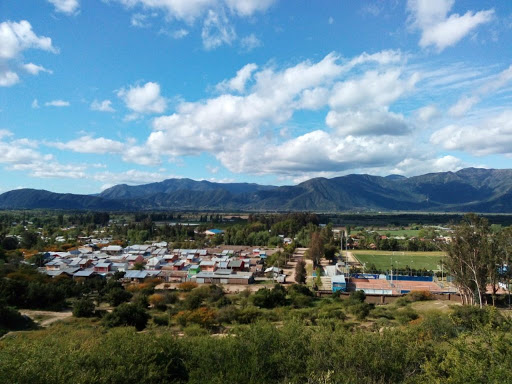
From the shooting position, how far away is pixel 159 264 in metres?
36.2

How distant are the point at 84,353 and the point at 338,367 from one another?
590cm

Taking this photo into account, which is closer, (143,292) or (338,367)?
(338,367)

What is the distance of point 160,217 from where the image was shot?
104 metres

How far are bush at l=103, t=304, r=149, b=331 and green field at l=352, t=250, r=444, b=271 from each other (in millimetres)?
28369

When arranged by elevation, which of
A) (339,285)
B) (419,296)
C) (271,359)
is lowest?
(339,285)

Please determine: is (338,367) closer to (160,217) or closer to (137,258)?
(137,258)

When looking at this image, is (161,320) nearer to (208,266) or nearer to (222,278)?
(222,278)

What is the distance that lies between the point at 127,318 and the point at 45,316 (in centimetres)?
624

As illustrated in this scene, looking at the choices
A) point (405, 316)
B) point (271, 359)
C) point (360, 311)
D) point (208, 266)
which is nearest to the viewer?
point (271, 359)

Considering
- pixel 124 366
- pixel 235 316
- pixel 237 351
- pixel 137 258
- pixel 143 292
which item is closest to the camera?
pixel 124 366

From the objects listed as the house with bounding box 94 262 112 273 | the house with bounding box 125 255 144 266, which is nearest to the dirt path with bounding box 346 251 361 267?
the house with bounding box 125 255 144 266

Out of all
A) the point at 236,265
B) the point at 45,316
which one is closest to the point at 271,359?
the point at 45,316

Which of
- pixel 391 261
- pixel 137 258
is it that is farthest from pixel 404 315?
pixel 137 258

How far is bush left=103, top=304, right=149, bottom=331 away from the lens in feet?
52.7
